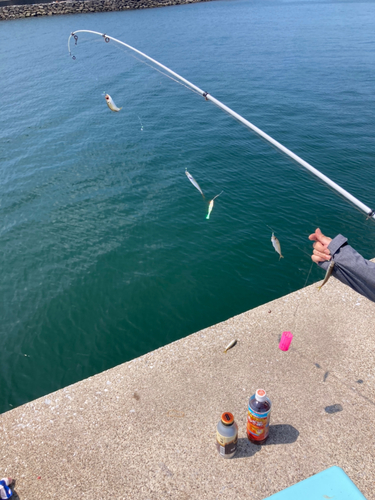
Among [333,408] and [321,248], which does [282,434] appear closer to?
[333,408]

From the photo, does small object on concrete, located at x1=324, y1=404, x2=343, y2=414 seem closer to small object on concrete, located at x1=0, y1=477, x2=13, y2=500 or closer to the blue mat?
the blue mat

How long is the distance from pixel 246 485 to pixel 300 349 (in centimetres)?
217

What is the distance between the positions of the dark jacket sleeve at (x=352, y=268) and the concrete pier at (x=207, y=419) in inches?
89.3

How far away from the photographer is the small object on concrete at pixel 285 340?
5.16 metres

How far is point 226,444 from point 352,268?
8.35 feet

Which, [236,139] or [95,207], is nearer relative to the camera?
[95,207]

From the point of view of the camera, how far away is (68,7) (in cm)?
5581

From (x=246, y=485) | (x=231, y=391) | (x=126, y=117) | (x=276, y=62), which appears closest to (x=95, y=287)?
(x=231, y=391)

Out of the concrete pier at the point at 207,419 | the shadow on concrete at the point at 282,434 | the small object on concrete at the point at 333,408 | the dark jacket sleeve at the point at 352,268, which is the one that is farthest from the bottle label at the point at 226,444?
the dark jacket sleeve at the point at 352,268

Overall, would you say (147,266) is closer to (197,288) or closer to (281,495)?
(197,288)

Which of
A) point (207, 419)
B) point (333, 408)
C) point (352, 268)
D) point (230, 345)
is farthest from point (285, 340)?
point (352, 268)

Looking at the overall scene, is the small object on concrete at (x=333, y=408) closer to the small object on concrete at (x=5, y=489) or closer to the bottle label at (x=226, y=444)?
the bottle label at (x=226, y=444)

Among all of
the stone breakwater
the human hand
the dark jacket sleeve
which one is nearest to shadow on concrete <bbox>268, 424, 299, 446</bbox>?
the dark jacket sleeve

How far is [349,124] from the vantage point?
17719 mm
